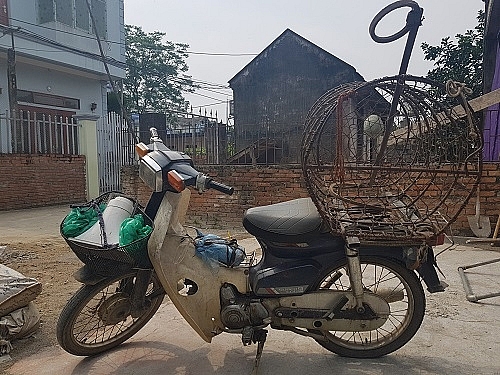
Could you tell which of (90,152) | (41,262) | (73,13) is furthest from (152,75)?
(41,262)

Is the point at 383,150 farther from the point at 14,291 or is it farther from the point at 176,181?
the point at 14,291

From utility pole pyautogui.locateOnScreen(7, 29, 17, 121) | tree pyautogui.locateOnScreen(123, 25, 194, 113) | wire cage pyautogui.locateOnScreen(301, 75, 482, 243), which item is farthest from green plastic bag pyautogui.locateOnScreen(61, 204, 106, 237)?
tree pyautogui.locateOnScreen(123, 25, 194, 113)

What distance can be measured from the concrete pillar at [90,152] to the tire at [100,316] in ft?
25.2

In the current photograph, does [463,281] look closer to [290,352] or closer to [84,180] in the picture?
[290,352]

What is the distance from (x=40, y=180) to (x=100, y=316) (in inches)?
330

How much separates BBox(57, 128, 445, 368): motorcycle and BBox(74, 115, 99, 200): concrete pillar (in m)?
7.85

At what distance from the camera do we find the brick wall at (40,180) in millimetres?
9156

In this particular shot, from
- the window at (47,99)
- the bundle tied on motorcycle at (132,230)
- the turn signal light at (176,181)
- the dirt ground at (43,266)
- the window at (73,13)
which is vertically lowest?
the dirt ground at (43,266)

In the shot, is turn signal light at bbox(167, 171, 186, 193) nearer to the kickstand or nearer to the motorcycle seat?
the motorcycle seat

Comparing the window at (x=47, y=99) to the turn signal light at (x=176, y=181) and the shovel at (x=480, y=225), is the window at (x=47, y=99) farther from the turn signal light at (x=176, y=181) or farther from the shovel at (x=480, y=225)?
the turn signal light at (x=176, y=181)

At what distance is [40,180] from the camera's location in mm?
9867

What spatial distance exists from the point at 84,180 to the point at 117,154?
1.53m

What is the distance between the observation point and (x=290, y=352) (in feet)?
8.71

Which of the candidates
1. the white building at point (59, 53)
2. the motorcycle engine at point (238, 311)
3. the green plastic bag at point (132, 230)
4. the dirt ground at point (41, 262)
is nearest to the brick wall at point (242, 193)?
the dirt ground at point (41, 262)
